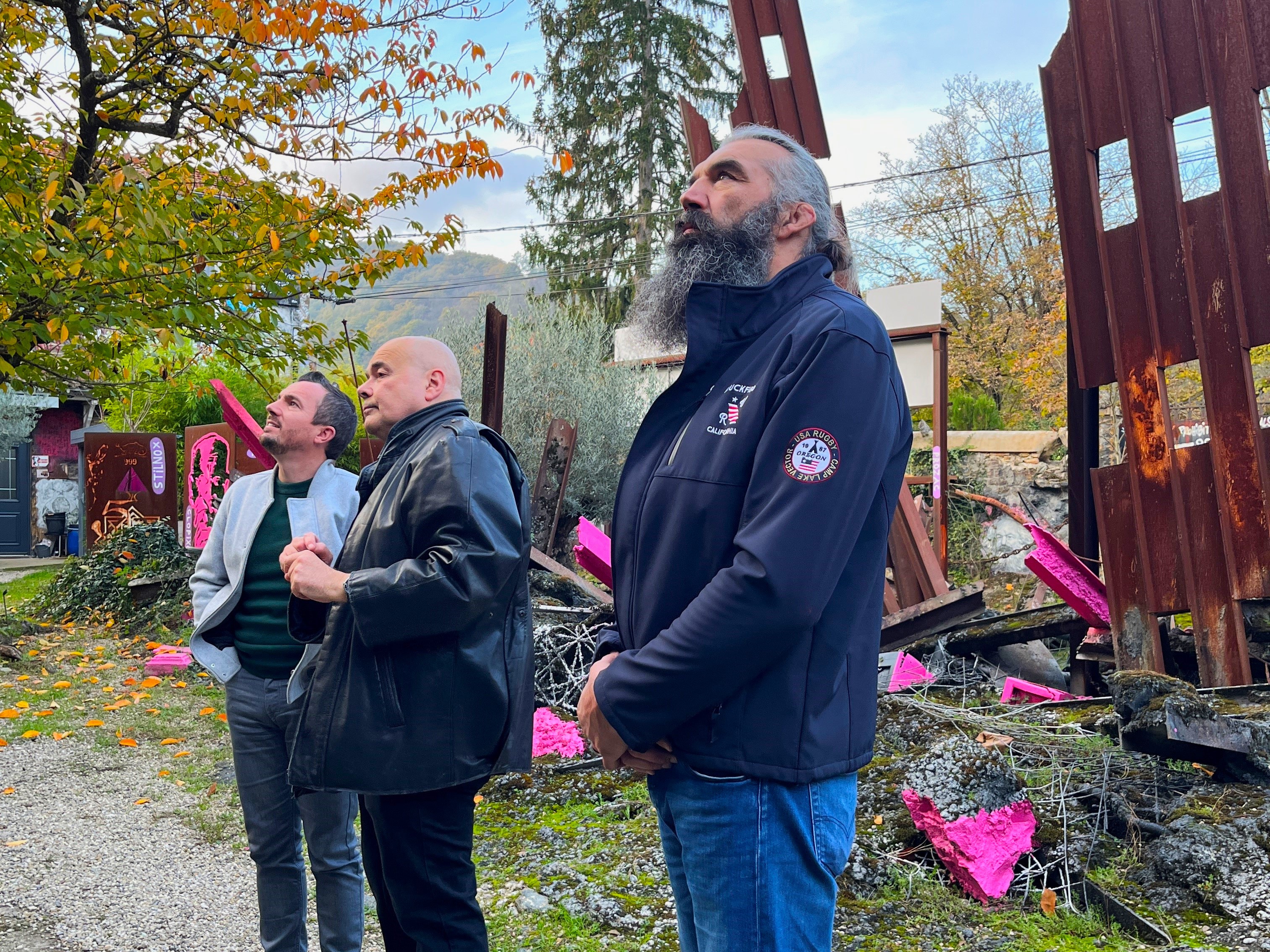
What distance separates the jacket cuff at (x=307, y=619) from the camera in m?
2.65

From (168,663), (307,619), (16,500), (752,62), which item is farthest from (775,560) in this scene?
(16,500)

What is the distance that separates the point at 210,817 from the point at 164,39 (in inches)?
268

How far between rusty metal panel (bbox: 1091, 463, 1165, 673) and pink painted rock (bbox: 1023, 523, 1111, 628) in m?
0.47

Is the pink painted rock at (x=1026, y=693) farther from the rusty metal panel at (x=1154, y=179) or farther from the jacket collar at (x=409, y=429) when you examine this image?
the jacket collar at (x=409, y=429)

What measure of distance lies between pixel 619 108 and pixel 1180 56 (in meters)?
24.8

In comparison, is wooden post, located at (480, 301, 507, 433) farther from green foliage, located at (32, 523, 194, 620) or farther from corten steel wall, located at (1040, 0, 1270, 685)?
green foliage, located at (32, 523, 194, 620)

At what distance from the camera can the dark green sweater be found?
3068 millimetres

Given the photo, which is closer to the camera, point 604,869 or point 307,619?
point 307,619

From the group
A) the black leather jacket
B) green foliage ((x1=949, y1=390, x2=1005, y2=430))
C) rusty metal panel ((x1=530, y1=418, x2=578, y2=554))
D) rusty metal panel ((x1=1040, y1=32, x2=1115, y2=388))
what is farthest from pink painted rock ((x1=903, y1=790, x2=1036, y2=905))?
green foliage ((x1=949, y1=390, x2=1005, y2=430))

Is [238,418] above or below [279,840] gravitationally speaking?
above

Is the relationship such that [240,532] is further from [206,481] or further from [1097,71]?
[206,481]

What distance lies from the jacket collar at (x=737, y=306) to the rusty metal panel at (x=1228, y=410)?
341cm

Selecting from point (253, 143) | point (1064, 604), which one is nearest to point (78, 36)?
point (253, 143)

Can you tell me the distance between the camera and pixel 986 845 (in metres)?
3.48
